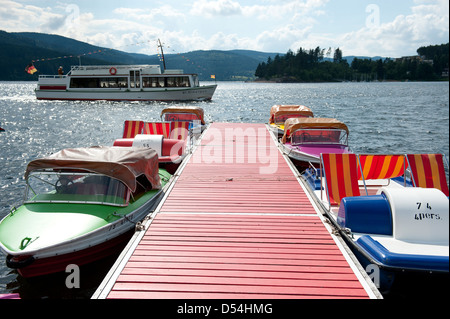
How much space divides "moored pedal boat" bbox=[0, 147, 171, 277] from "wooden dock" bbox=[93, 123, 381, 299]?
89 centimetres

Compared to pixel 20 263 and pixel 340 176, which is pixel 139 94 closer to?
pixel 340 176

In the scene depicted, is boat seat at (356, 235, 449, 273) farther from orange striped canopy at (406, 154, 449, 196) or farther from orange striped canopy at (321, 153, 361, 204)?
orange striped canopy at (406, 154, 449, 196)

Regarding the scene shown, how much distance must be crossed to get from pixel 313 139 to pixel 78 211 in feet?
35.4

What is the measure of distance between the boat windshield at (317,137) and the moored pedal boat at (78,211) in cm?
794

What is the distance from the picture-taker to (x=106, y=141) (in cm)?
2777

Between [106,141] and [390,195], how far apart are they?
2550 cm

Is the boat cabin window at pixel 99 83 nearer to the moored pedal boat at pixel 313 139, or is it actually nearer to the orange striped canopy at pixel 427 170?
the moored pedal boat at pixel 313 139

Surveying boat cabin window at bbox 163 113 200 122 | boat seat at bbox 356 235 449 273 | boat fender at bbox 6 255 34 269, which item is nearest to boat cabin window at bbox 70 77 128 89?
boat cabin window at bbox 163 113 200 122

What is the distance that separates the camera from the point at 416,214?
5.41m

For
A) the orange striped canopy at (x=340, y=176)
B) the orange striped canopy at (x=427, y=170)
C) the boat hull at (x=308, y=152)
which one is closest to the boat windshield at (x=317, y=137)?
the boat hull at (x=308, y=152)

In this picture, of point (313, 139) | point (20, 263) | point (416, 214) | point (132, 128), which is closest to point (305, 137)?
point (313, 139)

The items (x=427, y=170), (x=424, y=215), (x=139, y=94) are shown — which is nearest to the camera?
(x=424, y=215)

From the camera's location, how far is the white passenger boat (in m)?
56.8

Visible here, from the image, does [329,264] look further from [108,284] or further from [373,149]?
[373,149]
